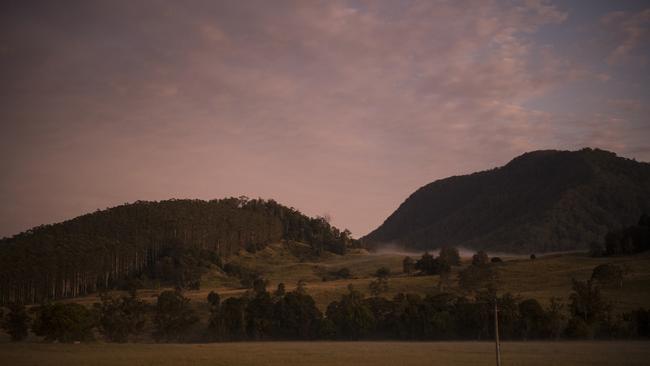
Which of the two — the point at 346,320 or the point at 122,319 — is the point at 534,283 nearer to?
the point at 346,320

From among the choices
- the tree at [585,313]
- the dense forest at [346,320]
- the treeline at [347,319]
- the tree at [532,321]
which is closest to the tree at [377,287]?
the treeline at [347,319]

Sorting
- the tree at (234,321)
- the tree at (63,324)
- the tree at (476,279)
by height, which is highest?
the tree at (476,279)

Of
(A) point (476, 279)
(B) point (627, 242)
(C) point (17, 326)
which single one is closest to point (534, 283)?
(A) point (476, 279)

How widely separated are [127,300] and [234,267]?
87.9 m

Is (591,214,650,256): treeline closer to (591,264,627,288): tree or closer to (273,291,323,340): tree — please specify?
(591,264,627,288): tree

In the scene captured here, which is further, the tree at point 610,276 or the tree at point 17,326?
the tree at point 610,276

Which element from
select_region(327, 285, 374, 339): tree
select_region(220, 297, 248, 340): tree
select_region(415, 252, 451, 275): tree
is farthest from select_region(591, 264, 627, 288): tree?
select_region(220, 297, 248, 340): tree

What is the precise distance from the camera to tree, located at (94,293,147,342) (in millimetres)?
82375

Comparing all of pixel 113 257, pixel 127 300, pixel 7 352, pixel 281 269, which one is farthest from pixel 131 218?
pixel 7 352

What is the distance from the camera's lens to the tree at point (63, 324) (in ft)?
237

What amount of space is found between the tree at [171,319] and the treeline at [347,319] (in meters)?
0.16

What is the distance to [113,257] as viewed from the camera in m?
161

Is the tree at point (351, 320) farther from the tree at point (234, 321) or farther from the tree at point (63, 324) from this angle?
the tree at point (63, 324)

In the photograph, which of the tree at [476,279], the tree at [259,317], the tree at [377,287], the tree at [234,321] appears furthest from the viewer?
the tree at [377,287]
